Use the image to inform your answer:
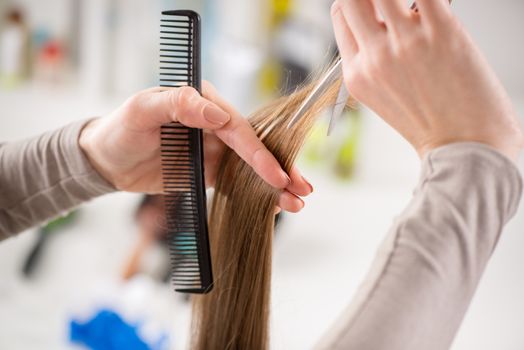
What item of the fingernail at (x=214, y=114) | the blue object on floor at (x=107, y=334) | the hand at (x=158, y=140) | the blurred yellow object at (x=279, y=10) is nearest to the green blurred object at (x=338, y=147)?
the blurred yellow object at (x=279, y=10)

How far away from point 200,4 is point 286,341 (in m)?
1.09

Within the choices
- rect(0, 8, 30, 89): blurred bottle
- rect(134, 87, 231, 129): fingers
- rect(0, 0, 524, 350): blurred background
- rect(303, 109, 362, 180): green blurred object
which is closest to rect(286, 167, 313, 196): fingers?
rect(134, 87, 231, 129): fingers

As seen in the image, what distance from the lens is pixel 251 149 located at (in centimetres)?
80

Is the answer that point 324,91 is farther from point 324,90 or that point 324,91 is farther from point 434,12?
point 434,12

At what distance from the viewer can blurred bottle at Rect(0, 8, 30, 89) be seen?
230cm

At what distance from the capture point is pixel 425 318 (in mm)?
504

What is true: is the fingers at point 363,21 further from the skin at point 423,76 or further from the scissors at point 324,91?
the scissors at point 324,91

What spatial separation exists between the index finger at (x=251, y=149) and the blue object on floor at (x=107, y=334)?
114cm

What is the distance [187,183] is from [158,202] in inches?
45.5

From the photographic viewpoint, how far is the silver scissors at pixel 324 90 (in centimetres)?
71

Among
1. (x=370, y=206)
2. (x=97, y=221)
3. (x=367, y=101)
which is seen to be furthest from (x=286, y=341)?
(x=367, y=101)

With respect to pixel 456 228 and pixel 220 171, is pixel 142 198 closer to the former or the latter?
pixel 220 171

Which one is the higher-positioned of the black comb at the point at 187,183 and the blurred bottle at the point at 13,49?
the blurred bottle at the point at 13,49

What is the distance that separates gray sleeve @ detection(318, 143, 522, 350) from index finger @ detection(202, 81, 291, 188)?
0.30m
